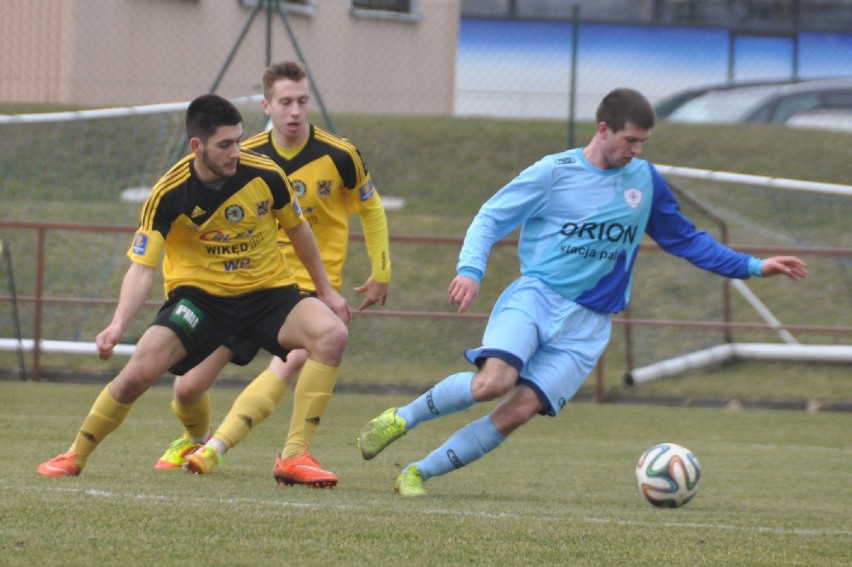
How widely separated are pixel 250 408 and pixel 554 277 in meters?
1.71

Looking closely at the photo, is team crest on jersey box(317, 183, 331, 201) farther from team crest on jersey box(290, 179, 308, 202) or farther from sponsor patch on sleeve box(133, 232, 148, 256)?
sponsor patch on sleeve box(133, 232, 148, 256)

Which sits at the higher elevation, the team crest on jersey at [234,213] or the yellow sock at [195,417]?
the team crest on jersey at [234,213]

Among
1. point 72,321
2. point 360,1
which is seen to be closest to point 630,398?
point 72,321

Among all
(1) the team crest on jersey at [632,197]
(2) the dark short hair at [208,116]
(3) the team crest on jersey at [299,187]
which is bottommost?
(3) the team crest on jersey at [299,187]

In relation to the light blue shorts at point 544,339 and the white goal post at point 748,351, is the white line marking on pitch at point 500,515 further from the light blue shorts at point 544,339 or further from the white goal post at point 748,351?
the white goal post at point 748,351

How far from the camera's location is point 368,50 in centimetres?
1933

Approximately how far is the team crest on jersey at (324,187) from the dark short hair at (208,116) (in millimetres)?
1219

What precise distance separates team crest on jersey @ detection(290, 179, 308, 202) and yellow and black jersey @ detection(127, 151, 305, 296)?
71cm

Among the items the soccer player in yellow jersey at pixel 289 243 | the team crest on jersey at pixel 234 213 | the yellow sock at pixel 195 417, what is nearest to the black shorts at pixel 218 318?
the soccer player in yellow jersey at pixel 289 243

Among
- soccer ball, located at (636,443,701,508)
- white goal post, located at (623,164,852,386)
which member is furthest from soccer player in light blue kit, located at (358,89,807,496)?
white goal post, located at (623,164,852,386)

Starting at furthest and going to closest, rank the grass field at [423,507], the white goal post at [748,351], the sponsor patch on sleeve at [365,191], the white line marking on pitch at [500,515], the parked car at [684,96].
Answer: the parked car at [684,96], the white goal post at [748,351], the sponsor patch on sleeve at [365,191], the white line marking on pitch at [500,515], the grass field at [423,507]

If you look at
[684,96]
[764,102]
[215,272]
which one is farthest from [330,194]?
[764,102]

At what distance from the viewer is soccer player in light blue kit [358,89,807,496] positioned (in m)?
6.22

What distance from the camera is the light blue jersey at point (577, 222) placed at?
6.31 metres
